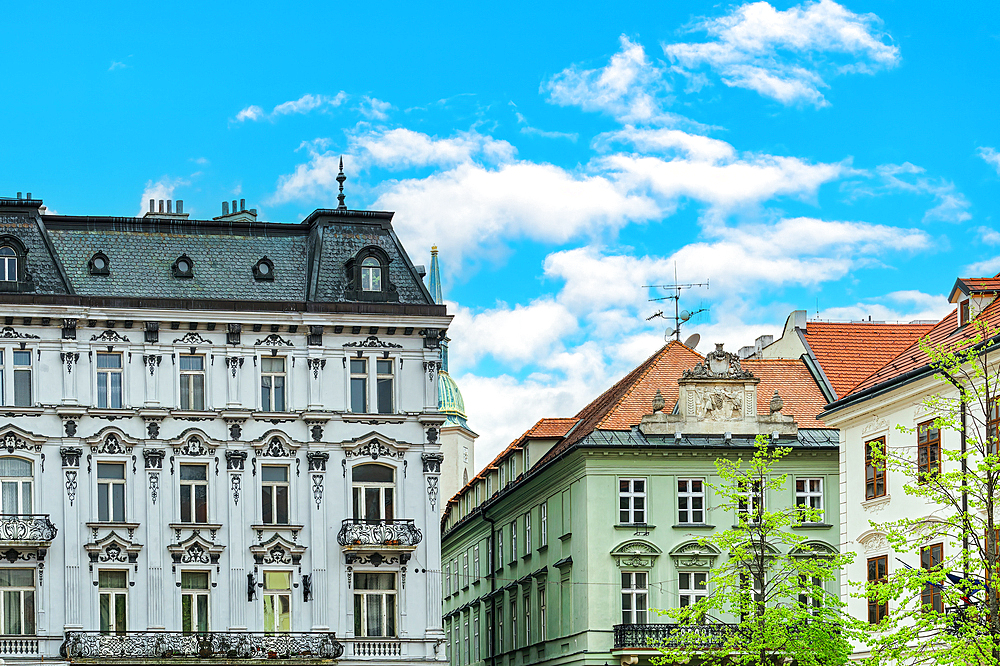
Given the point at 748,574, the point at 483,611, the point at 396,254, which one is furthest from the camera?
the point at 483,611

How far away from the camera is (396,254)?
62.6 meters

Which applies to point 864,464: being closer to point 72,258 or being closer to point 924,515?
point 924,515

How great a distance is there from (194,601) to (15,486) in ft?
23.8

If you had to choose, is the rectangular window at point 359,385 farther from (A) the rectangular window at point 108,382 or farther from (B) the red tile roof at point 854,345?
(B) the red tile roof at point 854,345

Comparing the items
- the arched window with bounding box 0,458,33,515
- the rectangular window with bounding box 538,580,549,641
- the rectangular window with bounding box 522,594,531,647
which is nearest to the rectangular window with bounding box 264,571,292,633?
the arched window with bounding box 0,458,33,515

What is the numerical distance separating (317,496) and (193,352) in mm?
6690

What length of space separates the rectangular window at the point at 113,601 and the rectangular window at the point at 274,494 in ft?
17.2

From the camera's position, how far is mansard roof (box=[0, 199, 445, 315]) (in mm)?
59531

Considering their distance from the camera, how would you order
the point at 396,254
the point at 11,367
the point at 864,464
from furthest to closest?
the point at 396,254, the point at 11,367, the point at 864,464

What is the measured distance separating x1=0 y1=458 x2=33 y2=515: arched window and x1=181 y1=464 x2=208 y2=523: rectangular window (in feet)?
16.9

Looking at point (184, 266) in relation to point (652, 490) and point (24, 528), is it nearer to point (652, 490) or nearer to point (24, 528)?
point (24, 528)

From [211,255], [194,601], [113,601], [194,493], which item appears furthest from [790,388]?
[113,601]

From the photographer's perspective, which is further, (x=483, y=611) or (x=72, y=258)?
(x=483, y=611)

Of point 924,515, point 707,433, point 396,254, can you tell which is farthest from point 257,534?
point 924,515
